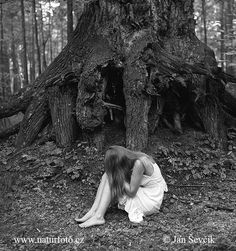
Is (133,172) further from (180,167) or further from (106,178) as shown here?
(180,167)

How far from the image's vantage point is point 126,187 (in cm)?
511

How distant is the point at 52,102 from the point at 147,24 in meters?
2.55

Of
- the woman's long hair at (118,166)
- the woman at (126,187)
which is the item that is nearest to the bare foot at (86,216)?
the woman at (126,187)

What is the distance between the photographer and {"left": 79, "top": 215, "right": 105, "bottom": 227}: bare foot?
4.89 m

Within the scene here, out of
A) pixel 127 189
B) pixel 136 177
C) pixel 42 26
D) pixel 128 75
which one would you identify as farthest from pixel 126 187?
pixel 42 26

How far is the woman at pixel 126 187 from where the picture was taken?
5.04m

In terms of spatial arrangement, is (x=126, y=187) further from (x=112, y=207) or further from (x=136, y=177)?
(x=112, y=207)

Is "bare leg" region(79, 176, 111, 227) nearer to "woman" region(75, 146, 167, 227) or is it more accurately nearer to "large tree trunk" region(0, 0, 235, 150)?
"woman" region(75, 146, 167, 227)

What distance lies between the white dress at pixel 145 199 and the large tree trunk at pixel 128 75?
49.0 inches

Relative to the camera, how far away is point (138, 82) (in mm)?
6586

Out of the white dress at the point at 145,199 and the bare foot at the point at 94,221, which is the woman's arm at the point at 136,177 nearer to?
the white dress at the point at 145,199

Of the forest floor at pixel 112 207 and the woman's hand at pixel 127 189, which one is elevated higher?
the woman's hand at pixel 127 189

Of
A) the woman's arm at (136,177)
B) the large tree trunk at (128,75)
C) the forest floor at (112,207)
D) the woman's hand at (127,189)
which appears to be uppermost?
the large tree trunk at (128,75)

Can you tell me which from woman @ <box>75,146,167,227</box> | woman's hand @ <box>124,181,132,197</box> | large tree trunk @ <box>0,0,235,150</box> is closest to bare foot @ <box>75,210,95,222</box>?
woman @ <box>75,146,167,227</box>
